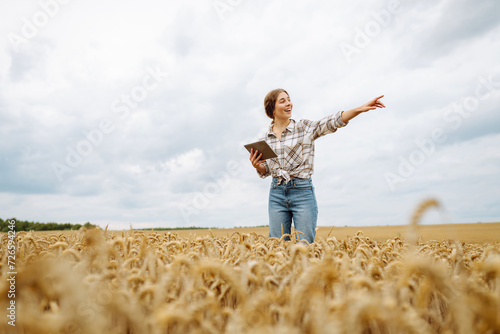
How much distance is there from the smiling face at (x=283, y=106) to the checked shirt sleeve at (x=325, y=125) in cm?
46

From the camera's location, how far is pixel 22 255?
2.79 meters

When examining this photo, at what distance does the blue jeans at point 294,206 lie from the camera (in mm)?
5828

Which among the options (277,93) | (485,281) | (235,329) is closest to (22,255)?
(235,329)

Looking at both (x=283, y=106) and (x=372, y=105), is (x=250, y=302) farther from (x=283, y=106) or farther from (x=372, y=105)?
(x=283, y=106)

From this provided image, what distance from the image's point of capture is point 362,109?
545 cm

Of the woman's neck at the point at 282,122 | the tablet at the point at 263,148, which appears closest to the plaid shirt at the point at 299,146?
the woman's neck at the point at 282,122

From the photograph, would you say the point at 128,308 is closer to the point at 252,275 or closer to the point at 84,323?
the point at 84,323

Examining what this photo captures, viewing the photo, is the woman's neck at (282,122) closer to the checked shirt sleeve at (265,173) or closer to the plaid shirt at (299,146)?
the plaid shirt at (299,146)

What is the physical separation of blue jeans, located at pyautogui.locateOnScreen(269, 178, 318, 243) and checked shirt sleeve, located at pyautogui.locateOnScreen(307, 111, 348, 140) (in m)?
0.88

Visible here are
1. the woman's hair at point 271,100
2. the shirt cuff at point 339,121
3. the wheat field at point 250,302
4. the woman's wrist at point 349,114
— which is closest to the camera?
the wheat field at point 250,302

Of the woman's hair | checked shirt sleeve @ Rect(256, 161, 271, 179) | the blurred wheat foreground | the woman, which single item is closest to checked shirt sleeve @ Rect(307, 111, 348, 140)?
the woman

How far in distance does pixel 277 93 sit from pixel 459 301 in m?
5.47

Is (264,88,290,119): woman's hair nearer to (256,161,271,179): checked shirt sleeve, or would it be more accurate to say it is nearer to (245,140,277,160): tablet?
(256,161,271,179): checked shirt sleeve

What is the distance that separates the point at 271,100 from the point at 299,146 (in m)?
1.14
